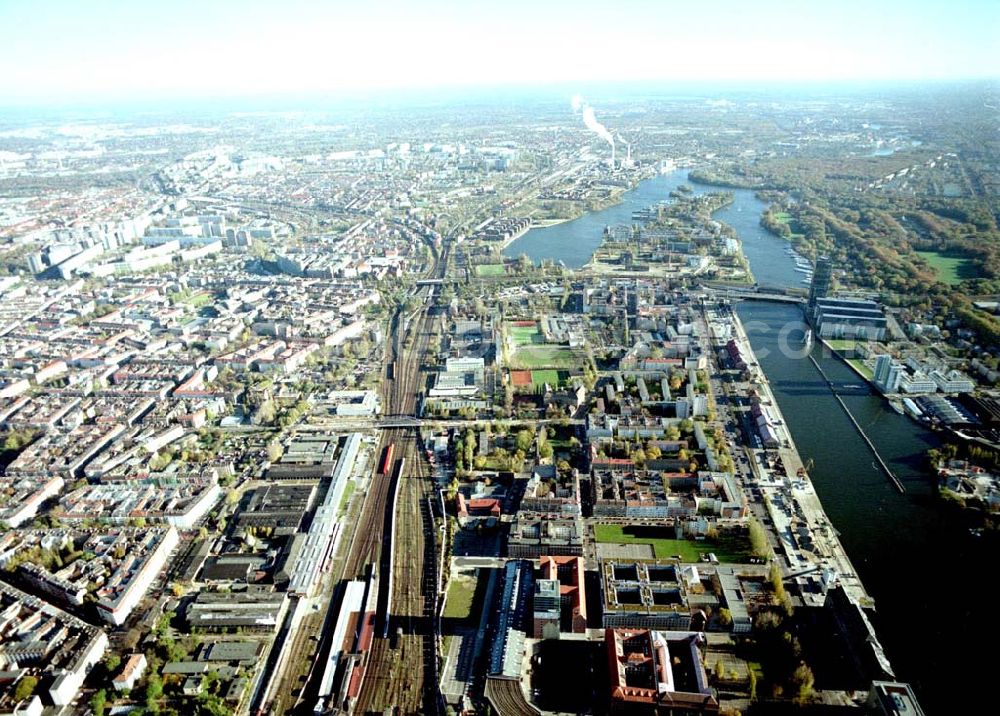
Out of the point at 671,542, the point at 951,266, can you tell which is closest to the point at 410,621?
the point at 671,542

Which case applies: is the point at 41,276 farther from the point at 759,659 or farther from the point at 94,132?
the point at 94,132

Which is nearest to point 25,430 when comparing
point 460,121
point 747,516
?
point 747,516

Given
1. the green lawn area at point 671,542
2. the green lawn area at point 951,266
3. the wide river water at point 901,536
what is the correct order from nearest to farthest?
the wide river water at point 901,536
the green lawn area at point 671,542
the green lawn area at point 951,266

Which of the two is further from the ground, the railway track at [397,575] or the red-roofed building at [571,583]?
the red-roofed building at [571,583]

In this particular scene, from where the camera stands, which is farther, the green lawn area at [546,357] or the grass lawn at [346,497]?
the green lawn area at [546,357]

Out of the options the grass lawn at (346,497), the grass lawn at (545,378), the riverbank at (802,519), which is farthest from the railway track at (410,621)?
the riverbank at (802,519)

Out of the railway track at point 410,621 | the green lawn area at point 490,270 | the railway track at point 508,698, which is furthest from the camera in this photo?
the green lawn area at point 490,270

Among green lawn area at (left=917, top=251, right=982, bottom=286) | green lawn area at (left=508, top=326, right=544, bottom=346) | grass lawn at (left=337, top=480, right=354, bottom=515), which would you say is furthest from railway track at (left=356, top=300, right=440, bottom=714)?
green lawn area at (left=917, top=251, right=982, bottom=286)

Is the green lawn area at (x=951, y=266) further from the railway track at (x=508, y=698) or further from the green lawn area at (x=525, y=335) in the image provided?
the railway track at (x=508, y=698)

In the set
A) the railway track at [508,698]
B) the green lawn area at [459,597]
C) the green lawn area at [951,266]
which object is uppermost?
the railway track at [508,698]
